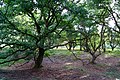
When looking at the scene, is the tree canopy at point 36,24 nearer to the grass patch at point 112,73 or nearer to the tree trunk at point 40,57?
the tree trunk at point 40,57

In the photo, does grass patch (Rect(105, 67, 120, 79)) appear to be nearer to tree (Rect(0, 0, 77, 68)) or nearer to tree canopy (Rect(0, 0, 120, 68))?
tree canopy (Rect(0, 0, 120, 68))

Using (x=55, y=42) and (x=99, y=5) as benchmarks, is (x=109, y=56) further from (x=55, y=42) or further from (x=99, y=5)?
(x=55, y=42)

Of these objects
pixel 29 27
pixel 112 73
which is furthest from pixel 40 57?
pixel 112 73

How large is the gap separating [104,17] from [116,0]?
144 centimetres

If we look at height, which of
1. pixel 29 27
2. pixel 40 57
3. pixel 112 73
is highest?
pixel 29 27

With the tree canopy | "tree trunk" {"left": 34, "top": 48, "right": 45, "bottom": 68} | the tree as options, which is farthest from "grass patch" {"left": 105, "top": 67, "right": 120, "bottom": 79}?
"tree trunk" {"left": 34, "top": 48, "right": 45, "bottom": 68}

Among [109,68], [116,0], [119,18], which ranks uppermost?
[116,0]

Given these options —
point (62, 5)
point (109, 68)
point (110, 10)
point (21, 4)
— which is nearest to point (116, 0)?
point (110, 10)

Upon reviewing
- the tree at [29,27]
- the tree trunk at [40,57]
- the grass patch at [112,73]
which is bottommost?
the grass patch at [112,73]

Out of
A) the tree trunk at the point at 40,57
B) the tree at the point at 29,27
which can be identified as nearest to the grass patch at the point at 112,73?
the tree at the point at 29,27

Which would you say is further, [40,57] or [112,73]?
[112,73]

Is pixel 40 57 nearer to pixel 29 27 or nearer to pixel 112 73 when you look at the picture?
pixel 29 27

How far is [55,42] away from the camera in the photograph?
1096 cm

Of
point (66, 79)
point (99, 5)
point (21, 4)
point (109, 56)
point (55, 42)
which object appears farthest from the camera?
point (109, 56)
